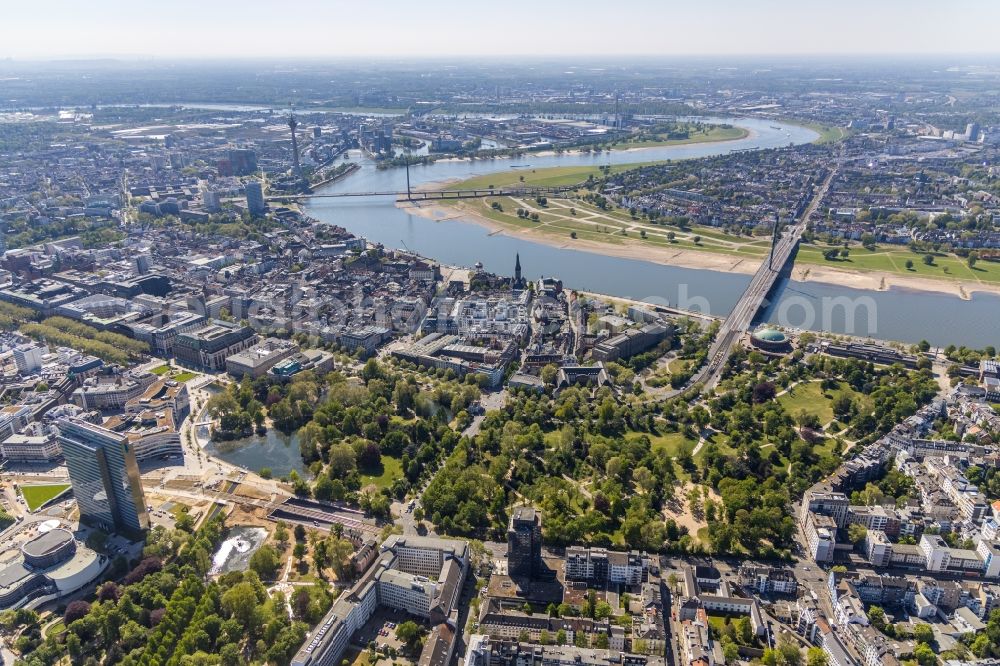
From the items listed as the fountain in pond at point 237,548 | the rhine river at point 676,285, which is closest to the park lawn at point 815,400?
the rhine river at point 676,285

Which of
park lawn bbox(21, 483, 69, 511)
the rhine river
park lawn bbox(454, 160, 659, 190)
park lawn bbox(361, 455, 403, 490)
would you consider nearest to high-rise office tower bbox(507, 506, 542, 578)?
park lawn bbox(361, 455, 403, 490)

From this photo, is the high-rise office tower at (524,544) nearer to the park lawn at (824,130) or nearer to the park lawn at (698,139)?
the park lawn at (698,139)

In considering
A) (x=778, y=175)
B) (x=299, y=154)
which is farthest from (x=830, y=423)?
(x=299, y=154)

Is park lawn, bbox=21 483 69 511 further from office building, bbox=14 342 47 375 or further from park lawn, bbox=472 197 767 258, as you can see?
park lawn, bbox=472 197 767 258

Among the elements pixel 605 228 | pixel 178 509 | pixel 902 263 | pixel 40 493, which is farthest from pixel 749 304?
pixel 40 493

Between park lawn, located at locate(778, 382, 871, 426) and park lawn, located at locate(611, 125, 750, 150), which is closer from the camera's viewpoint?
park lawn, located at locate(778, 382, 871, 426)
